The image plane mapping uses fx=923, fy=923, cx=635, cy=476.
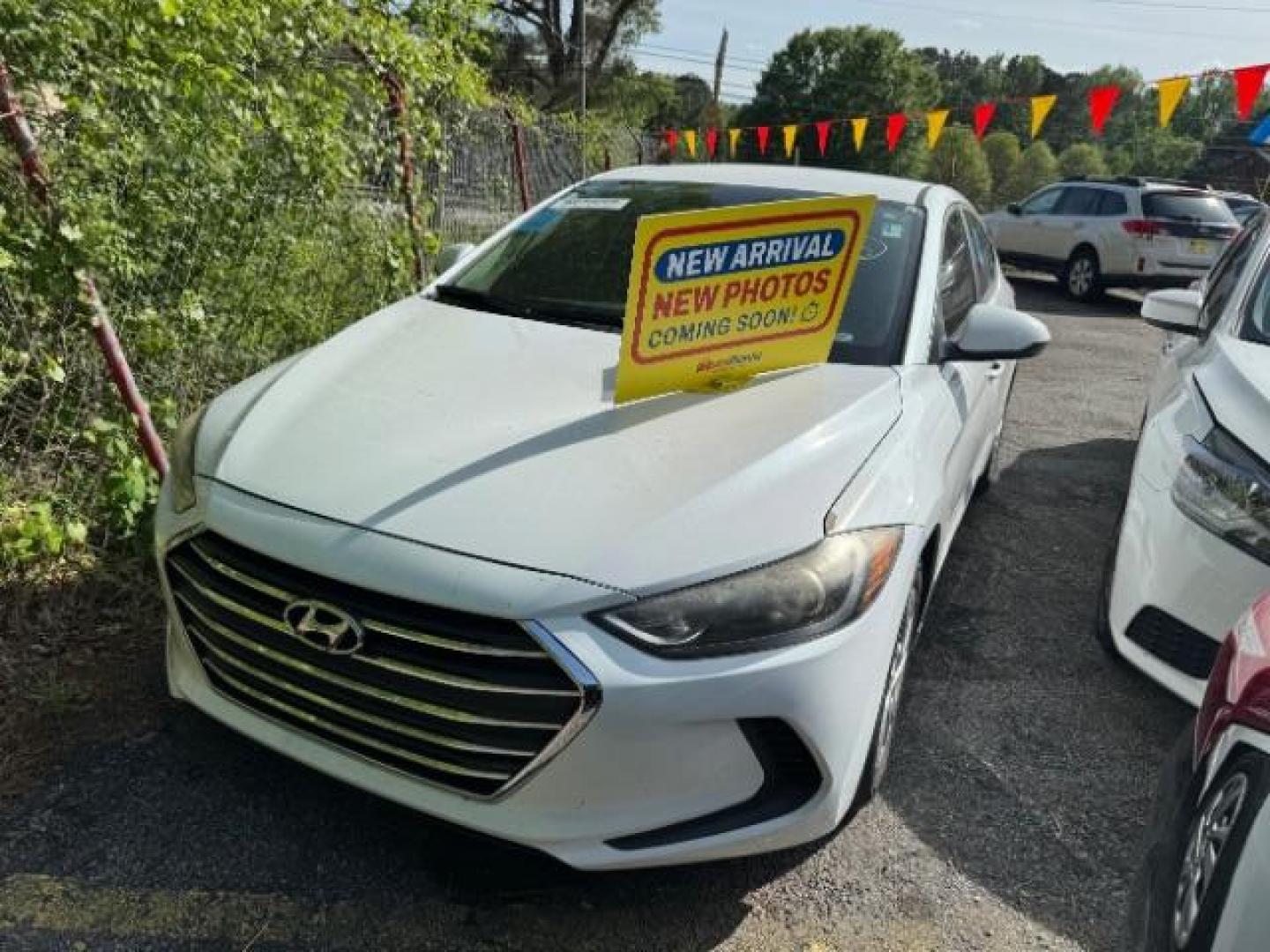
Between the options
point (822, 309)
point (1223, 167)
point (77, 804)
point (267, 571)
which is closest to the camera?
point (267, 571)

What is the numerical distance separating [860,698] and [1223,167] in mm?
43470

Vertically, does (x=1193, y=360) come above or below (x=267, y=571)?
above

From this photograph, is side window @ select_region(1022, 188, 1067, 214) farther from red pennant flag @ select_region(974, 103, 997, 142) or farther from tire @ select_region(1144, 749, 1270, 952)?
tire @ select_region(1144, 749, 1270, 952)

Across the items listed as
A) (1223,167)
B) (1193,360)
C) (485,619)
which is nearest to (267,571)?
(485,619)

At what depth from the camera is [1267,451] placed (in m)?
2.36

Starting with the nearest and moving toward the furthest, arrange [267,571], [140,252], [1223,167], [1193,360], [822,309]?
1. [267,571]
2. [822,309]
3. [1193,360]
4. [140,252]
5. [1223,167]

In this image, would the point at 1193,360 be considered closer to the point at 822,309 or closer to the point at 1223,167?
the point at 822,309

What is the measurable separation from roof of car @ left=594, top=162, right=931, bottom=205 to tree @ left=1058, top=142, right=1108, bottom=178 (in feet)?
176

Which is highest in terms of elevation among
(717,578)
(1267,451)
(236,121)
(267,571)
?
(236,121)

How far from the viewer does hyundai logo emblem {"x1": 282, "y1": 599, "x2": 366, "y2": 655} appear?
181 centimetres

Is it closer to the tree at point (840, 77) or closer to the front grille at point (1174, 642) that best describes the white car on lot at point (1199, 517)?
the front grille at point (1174, 642)

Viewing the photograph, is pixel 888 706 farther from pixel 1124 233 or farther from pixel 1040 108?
pixel 1124 233

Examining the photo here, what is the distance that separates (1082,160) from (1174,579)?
59153mm

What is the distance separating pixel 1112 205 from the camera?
12094 millimetres
